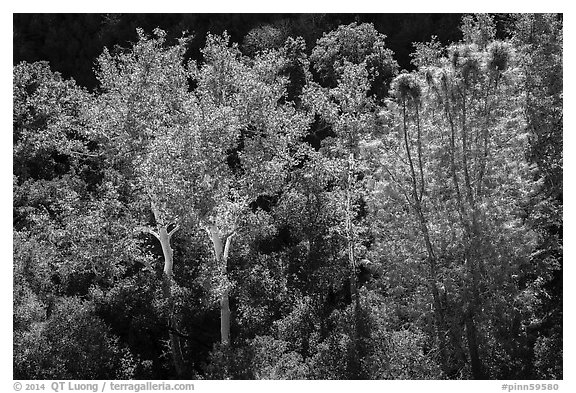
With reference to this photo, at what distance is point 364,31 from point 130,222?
32.6ft

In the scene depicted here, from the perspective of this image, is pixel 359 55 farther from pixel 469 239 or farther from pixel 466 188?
pixel 469 239

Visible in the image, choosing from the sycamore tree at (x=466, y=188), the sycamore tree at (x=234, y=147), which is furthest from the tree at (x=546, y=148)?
the sycamore tree at (x=234, y=147)

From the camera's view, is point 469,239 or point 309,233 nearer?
point 469,239

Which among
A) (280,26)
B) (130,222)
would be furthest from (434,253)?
(280,26)

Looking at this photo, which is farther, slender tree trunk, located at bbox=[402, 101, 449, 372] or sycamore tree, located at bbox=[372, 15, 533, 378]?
slender tree trunk, located at bbox=[402, 101, 449, 372]

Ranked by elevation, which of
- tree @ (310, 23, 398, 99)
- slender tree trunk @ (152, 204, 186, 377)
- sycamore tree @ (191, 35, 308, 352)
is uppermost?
tree @ (310, 23, 398, 99)

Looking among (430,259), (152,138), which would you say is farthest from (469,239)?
(152,138)

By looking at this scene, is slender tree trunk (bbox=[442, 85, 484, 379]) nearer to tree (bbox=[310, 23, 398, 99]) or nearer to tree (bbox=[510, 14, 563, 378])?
tree (bbox=[510, 14, 563, 378])

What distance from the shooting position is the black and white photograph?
15.9m

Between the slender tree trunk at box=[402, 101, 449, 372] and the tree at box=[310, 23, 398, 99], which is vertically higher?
the tree at box=[310, 23, 398, 99]

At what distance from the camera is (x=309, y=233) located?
744 inches

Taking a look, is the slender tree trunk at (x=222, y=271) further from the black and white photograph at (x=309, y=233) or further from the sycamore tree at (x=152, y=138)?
the sycamore tree at (x=152, y=138)

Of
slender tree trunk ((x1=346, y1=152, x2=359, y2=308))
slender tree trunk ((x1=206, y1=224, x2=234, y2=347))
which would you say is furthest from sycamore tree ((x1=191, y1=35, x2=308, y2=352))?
slender tree trunk ((x1=346, y1=152, x2=359, y2=308))
